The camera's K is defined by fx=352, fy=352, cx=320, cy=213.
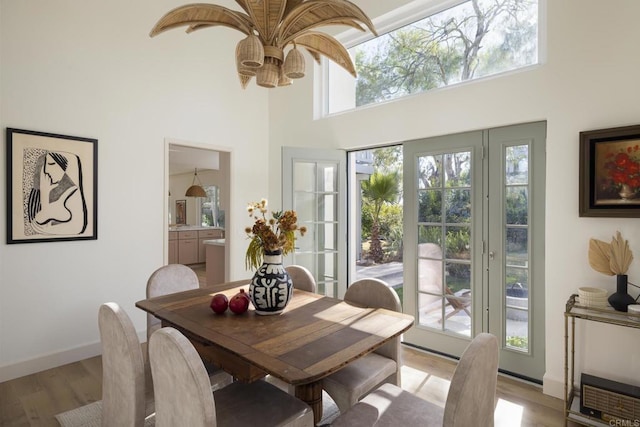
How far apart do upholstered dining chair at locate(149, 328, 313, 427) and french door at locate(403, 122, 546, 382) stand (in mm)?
2006

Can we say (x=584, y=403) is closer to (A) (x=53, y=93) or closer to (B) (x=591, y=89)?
(B) (x=591, y=89)

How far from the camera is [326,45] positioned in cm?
213

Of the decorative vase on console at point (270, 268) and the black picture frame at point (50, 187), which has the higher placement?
the black picture frame at point (50, 187)

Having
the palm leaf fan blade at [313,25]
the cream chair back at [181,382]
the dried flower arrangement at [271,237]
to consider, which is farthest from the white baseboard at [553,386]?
the palm leaf fan blade at [313,25]

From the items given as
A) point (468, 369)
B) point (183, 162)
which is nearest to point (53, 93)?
point (468, 369)

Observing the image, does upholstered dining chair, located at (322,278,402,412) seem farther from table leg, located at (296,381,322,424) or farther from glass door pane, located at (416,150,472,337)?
glass door pane, located at (416,150,472,337)

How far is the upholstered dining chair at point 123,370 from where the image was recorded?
1511 mm

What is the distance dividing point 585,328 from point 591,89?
1601 millimetres

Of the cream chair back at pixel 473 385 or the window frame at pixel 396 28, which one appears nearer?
the cream chair back at pixel 473 385

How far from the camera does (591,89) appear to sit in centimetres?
234

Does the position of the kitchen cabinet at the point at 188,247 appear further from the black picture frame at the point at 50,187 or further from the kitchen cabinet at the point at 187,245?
the black picture frame at the point at 50,187

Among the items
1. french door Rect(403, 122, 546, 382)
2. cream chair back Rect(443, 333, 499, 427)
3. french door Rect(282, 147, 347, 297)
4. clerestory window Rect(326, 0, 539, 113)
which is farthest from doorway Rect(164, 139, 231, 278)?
cream chair back Rect(443, 333, 499, 427)

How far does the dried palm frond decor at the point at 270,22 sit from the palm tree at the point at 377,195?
602 centimetres

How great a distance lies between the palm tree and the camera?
7.84 metres
